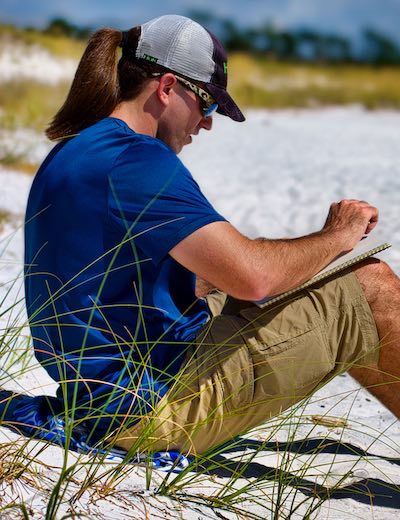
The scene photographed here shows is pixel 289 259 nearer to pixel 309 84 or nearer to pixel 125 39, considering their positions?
pixel 125 39

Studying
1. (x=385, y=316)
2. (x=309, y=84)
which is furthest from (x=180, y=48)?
(x=309, y=84)

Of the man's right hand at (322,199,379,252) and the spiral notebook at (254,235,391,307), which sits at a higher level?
the man's right hand at (322,199,379,252)

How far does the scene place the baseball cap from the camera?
234cm

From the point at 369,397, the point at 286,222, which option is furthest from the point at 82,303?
the point at 286,222

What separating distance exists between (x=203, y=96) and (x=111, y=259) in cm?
51

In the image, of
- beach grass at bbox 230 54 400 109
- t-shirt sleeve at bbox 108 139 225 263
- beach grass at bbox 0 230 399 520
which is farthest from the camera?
beach grass at bbox 230 54 400 109

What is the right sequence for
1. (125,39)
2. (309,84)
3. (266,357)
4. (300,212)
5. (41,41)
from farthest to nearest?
(309,84), (41,41), (300,212), (125,39), (266,357)

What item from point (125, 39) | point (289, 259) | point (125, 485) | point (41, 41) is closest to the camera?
point (125, 485)

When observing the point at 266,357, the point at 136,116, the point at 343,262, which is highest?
the point at 136,116

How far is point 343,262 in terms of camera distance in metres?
2.32

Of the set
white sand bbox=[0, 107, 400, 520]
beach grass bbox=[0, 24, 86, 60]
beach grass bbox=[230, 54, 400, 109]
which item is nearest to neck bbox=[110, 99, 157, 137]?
white sand bbox=[0, 107, 400, 520]

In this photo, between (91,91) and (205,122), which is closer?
(91,91)

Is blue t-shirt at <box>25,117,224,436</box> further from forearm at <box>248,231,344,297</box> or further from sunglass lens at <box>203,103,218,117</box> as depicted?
sunglass lens at <box>203,103,218,117</box>

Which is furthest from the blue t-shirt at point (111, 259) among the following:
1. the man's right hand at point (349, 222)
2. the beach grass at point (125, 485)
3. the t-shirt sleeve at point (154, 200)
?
the man's right hand at point (349, 222)
